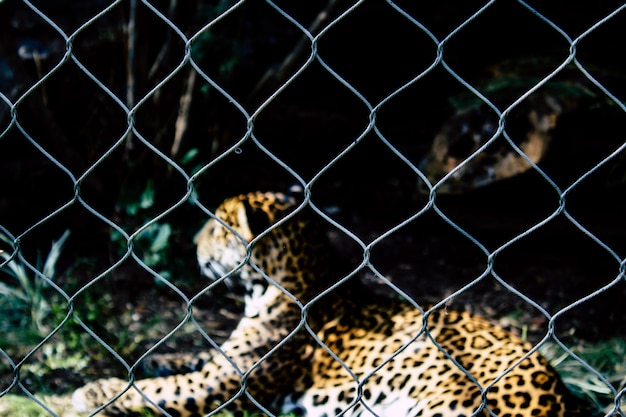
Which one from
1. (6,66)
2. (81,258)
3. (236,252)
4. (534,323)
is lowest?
(534,323)

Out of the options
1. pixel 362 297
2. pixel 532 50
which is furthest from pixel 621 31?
pixel 362 297

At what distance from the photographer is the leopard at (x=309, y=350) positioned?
2895mm

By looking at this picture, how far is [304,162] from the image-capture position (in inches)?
212

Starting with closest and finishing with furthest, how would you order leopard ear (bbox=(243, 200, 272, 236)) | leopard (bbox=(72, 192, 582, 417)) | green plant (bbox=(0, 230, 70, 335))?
leopard (bbox=(72, 192, 582, 417)) → leopard ear (bbox=(243, 200, 272, 236)) → green plant (bbox=(0, 230, 70, 335))

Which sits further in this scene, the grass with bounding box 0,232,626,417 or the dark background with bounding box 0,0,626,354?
the dark background with bounding box 0,0,626,354

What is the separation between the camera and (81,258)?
430 centimetres

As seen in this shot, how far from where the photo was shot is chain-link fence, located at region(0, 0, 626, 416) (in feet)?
12.3

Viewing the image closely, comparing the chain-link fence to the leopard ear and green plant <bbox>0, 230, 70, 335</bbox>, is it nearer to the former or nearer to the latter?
green plant <bbox>0, 230, 70, 335</bbox>

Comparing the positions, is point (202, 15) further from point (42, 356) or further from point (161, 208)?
point (42, 356)

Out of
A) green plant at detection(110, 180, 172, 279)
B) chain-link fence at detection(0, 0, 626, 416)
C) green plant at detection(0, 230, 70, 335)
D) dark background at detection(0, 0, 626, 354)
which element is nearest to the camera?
green plant at detection(0, 230, 70, 335)

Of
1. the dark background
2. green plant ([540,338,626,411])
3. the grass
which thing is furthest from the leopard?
the dark background

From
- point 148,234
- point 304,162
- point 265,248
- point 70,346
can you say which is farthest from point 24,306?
point 304,162

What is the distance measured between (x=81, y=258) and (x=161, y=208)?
0.60 meters

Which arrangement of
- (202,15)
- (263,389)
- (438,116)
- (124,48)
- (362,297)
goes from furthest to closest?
(438,116) → (124,48) → (202,15) → (362,297) → (263,389)
